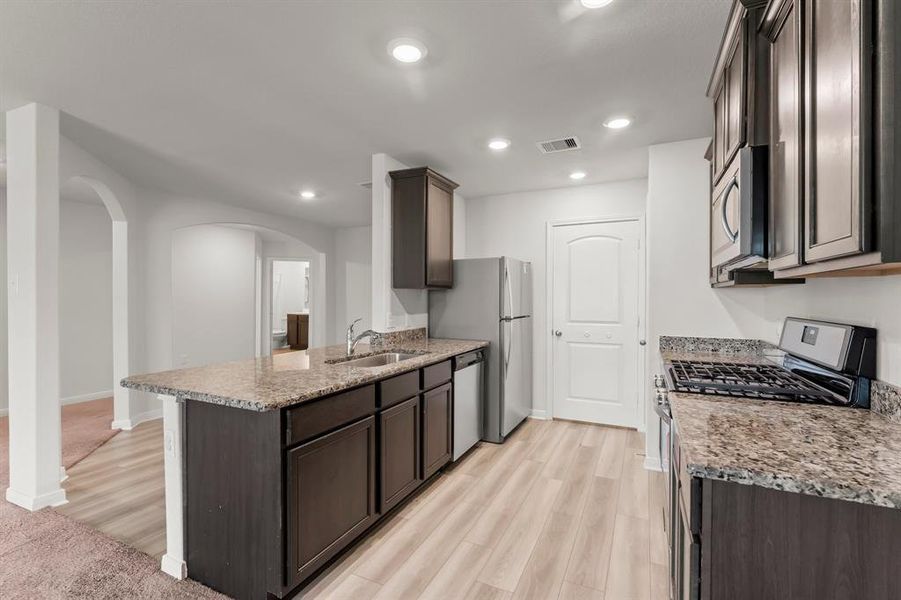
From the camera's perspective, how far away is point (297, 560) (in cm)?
177

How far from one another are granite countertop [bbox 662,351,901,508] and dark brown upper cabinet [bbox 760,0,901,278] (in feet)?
1.39

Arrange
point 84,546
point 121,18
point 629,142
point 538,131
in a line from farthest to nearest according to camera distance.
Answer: point 629,142 < point 538,131 < point 84,546 < point 121,18

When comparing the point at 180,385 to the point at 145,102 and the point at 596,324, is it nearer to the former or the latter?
the point at 145,102

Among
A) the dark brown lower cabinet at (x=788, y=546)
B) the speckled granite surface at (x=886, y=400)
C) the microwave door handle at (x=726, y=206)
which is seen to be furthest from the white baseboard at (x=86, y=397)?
the speckled granite surface at (x=886, y=400)

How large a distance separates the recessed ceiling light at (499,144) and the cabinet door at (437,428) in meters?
1.80

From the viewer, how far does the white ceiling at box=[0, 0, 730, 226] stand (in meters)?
1.76

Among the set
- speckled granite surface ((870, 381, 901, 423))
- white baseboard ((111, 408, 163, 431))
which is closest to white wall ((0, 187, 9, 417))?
white baseboard ((111, 408, 163, 431))

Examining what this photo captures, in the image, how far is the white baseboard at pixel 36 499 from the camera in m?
2.56

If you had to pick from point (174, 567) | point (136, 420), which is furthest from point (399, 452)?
point (136, 420)

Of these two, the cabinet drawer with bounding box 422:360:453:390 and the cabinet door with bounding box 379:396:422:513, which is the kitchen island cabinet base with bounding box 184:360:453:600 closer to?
the cabinet door with bounding box 379:396:422:513

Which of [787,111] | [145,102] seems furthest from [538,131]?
[145,102]

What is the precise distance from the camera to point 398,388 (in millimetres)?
2477

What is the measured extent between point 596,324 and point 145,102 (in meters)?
3.93

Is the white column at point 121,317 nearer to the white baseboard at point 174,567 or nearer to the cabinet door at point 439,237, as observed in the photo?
the white baseboard at point 174,567
